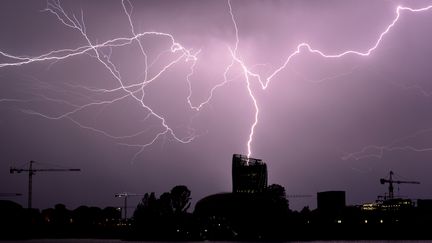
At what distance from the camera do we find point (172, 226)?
17212 centimetres

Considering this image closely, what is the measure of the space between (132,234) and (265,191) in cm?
3693

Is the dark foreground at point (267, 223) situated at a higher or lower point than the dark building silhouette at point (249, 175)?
lower

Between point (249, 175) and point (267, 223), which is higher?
point (249, 175)

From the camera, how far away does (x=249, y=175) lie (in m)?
175

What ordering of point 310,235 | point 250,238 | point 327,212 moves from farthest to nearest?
point 327,212 → point 310,235 → point 250,238

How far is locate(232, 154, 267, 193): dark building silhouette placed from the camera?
174m

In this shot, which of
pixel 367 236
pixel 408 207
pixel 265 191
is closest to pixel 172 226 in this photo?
pixel 265 191

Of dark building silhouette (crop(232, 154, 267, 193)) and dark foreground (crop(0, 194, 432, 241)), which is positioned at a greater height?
dark building silhouette (crop(232, 154, 267, 193))

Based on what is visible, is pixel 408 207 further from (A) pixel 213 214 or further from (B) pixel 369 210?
(A) pixel 213 214

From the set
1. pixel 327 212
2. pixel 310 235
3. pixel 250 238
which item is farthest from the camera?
pixel 327 212

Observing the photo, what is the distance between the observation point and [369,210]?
185375 millimetres

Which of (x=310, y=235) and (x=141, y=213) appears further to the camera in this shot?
(x=141, y=213)

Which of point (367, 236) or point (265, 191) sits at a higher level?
point (265, 191)

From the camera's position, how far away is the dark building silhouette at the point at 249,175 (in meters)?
174
